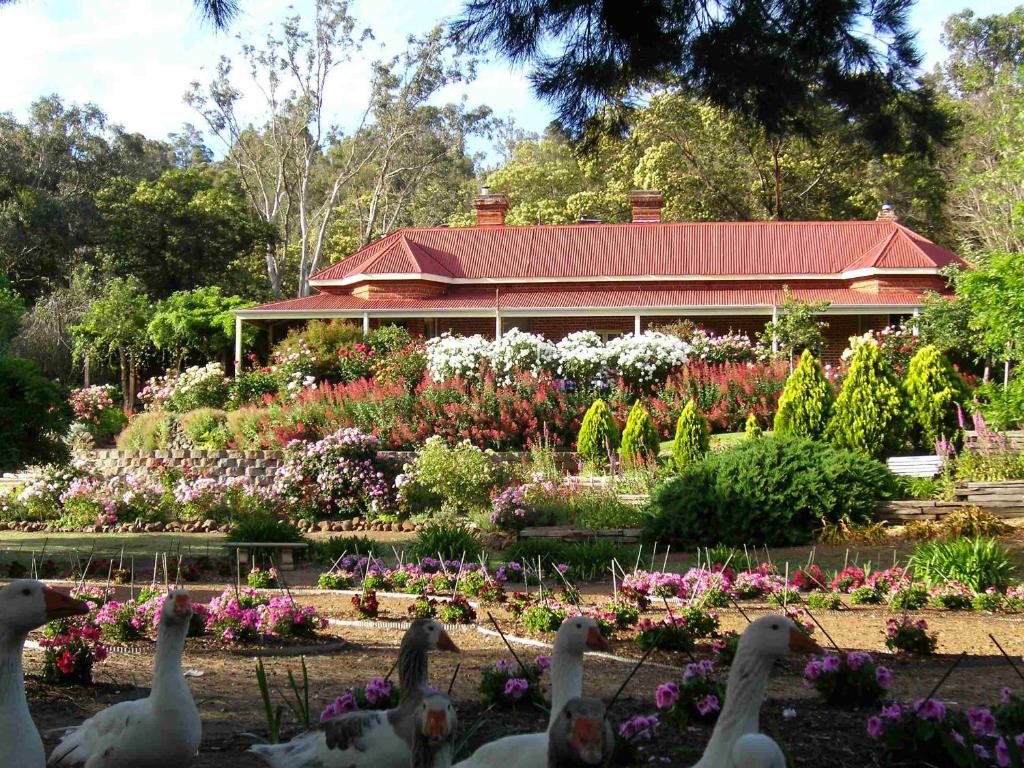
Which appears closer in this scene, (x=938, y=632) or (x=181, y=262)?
(x=938, y=632)

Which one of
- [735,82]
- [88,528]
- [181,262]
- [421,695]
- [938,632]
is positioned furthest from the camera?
[181,262]

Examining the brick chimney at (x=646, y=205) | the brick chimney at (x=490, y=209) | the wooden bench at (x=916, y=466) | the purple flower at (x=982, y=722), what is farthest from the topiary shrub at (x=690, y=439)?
the brick chimney at (x=490, y=209)

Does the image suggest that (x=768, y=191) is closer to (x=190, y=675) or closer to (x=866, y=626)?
(x=866, y=626)

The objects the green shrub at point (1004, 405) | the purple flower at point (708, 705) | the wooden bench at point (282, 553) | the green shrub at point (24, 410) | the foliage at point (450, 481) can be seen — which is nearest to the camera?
the purple flower at point (708, 705)

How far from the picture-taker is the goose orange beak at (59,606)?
10.6 ft

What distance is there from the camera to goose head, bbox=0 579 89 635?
10.5 feet

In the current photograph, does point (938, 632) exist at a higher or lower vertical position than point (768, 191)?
lower

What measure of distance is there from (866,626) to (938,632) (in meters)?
0.54

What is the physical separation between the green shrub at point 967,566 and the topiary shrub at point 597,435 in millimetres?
8089

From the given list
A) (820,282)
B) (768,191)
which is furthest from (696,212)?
(820,282)

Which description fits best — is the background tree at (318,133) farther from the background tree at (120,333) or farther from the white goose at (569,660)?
the white goose at (569,660)

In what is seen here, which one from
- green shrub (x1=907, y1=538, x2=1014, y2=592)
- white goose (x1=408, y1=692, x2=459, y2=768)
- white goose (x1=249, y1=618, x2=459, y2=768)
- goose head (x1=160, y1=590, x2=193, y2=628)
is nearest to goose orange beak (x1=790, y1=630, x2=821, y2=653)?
white goose (x1=408, y1=692, x2=459, y2=768)

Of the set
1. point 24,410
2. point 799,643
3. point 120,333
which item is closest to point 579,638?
point 799,643

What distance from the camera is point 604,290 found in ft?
103
